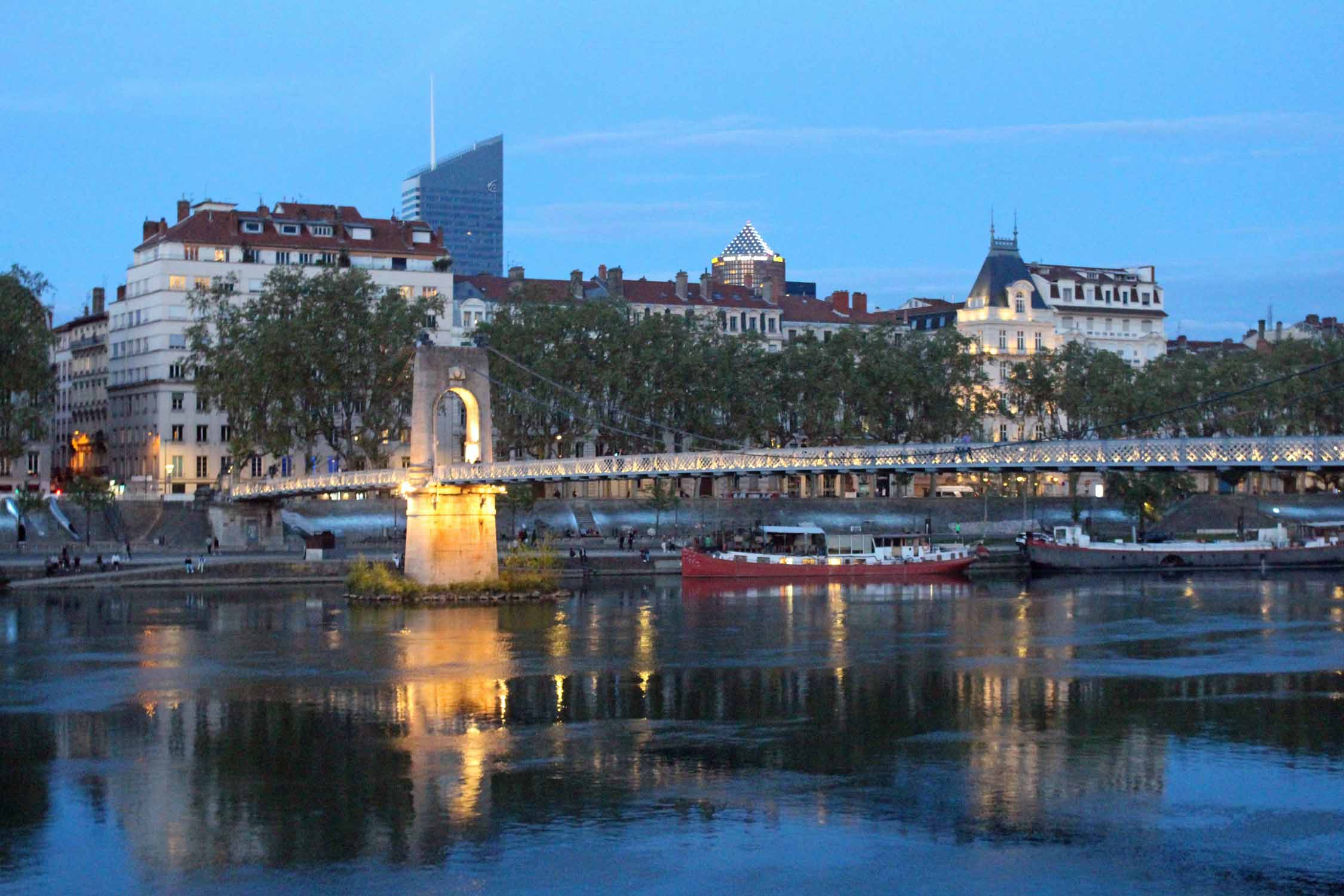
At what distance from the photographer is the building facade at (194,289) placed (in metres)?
89.0

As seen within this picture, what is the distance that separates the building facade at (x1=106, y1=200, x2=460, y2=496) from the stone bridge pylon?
27.8m

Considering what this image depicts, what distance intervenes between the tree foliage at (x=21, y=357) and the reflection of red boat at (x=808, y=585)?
80.1ft

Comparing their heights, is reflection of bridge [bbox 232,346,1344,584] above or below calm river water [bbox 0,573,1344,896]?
above

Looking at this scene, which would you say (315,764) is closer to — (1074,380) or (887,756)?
(887,756)

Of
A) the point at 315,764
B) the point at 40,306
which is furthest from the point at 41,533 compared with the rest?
the point at 315,764

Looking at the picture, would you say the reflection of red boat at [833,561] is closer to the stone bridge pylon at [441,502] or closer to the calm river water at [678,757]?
the stone bridge pylon at [441,502]

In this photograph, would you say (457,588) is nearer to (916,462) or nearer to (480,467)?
(480,467)

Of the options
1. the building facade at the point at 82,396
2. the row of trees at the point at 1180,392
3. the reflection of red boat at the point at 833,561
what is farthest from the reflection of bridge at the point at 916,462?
the building facade at the point at 82,396

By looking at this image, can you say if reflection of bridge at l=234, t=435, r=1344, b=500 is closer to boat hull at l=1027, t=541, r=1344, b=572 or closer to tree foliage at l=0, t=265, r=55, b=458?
tree foliage at l=0, t=265, r=55, b=458

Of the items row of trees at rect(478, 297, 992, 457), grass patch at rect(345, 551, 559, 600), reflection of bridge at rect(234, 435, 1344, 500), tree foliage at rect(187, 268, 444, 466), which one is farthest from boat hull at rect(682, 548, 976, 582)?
tree foliage at rect(187, 268, 444, 466)

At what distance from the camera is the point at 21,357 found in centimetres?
7094

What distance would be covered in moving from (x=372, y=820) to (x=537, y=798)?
227 cm

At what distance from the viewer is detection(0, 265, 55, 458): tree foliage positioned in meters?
70.1

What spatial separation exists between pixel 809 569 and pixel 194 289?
34296mm
